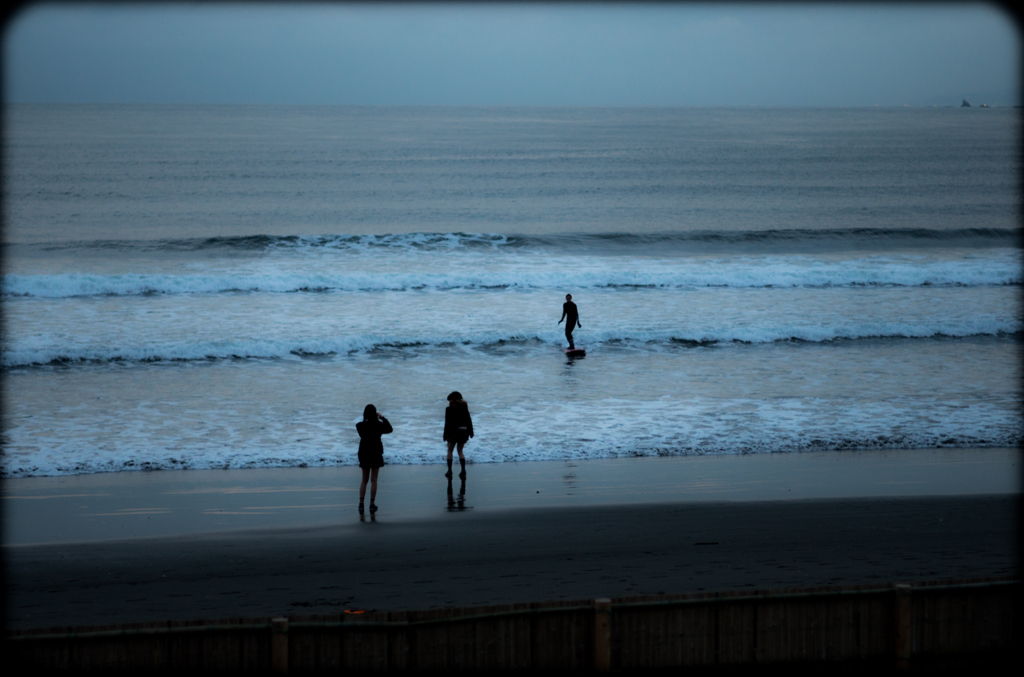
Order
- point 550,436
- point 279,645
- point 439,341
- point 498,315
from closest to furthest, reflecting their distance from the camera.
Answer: point 279,645
point 550,436
point 439,341
point 498,315

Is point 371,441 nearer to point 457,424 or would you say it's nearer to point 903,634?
point 457,424

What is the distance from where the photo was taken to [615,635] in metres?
5.36

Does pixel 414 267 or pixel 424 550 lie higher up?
pixel 414 267

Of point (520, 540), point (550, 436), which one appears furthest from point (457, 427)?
point (520, 540)

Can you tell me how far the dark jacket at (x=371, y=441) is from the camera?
33.2ft

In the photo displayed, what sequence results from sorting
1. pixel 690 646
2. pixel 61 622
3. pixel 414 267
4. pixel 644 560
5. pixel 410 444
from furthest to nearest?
pixel 414 267
pixel 410 444
pixel 644 560
pixel 61 622
pixel 690 646

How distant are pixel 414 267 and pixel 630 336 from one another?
39.2ft

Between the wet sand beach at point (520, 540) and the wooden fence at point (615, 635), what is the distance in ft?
5.95

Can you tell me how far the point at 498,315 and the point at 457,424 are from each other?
12657 mm

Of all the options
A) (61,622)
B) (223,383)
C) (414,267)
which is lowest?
(61,622)

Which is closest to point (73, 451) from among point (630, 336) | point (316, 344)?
point (316, 344)

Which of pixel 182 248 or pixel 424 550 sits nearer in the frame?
pixel 424 550

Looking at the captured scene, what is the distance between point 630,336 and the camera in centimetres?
2144

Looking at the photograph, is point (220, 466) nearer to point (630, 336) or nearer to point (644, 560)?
point (644, 560)
